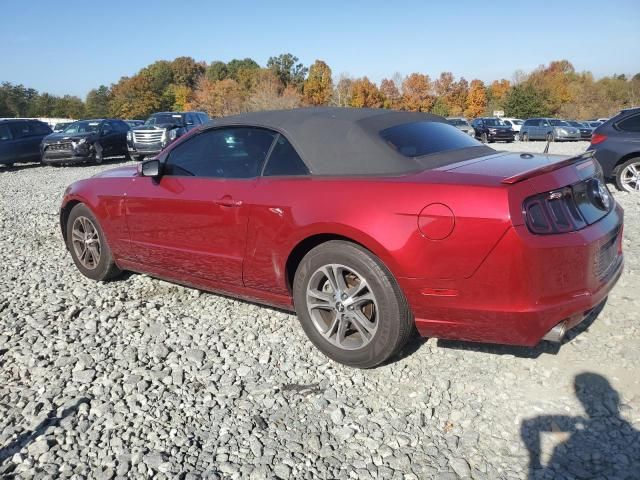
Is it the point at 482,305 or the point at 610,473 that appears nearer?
the point at 610,473

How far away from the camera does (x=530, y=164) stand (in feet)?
9.77

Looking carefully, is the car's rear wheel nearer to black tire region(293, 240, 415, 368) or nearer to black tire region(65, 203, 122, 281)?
black tire region(293, 240, 415, 368)

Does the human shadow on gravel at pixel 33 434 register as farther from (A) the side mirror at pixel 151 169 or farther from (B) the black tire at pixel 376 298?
(A) the side mirror at pixel 151 169

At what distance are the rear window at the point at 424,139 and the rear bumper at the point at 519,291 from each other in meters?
0.92

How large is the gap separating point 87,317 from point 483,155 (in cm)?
321

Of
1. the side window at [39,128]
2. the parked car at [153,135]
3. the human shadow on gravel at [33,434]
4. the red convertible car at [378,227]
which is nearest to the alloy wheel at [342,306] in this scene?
the red convertible car at [378,227]

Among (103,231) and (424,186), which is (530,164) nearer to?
(424,186)

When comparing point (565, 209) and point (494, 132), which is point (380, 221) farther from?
point (494, 132)

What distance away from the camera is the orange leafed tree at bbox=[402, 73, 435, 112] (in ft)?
236

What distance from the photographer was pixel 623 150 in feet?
29.1

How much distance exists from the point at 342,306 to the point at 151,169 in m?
A: 1.97

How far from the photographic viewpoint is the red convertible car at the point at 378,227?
8.52ft

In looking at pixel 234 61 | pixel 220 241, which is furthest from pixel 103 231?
pixel 234 61

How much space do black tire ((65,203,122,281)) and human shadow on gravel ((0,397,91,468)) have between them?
2.00m
